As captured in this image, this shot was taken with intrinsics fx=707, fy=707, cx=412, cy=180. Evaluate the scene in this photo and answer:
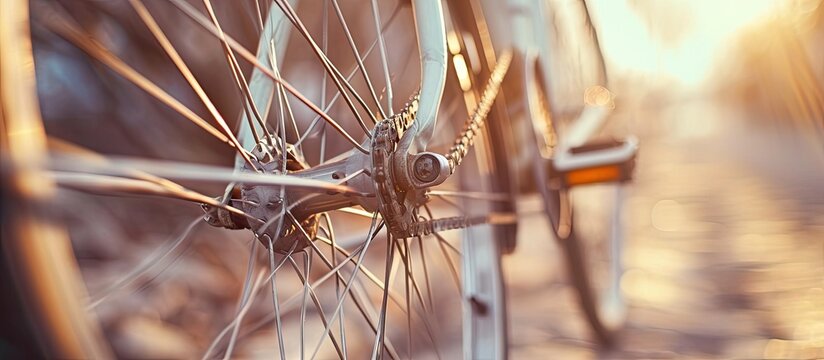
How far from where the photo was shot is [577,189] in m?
1.36

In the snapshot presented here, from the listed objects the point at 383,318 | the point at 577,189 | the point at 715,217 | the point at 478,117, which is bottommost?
the point at 383,318

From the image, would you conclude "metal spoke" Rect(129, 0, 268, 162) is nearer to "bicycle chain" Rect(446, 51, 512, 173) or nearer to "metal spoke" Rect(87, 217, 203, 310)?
"metal spoke" Rect(87, 217, 203, 310)

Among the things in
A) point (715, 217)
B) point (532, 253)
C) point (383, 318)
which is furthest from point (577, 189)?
point (715, 217)

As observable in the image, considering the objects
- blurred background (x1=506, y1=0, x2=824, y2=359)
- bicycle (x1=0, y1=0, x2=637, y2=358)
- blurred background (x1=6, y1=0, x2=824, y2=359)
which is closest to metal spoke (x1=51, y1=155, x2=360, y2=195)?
bicycle (x1=0, y1=0, x2=637, y2=358)

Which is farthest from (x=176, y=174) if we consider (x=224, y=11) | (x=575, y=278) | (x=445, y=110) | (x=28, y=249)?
(x=224, y=11)

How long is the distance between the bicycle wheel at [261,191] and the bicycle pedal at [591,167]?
0.14 metres

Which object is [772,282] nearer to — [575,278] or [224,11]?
[575,278]

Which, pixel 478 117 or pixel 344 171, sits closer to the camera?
pixel 344 171

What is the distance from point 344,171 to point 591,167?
0.56 meters

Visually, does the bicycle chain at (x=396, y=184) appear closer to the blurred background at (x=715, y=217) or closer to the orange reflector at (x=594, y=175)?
the orange reflector at (x=594, y=175)

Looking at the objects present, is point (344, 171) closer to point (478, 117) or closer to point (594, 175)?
point (478, 117)

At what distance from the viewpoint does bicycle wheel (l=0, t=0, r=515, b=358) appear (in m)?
0.60

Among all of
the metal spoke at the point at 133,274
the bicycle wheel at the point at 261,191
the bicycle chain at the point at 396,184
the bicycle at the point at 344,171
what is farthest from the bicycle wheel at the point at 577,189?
the metal spoke at the point at 133,274

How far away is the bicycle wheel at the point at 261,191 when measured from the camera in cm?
60
